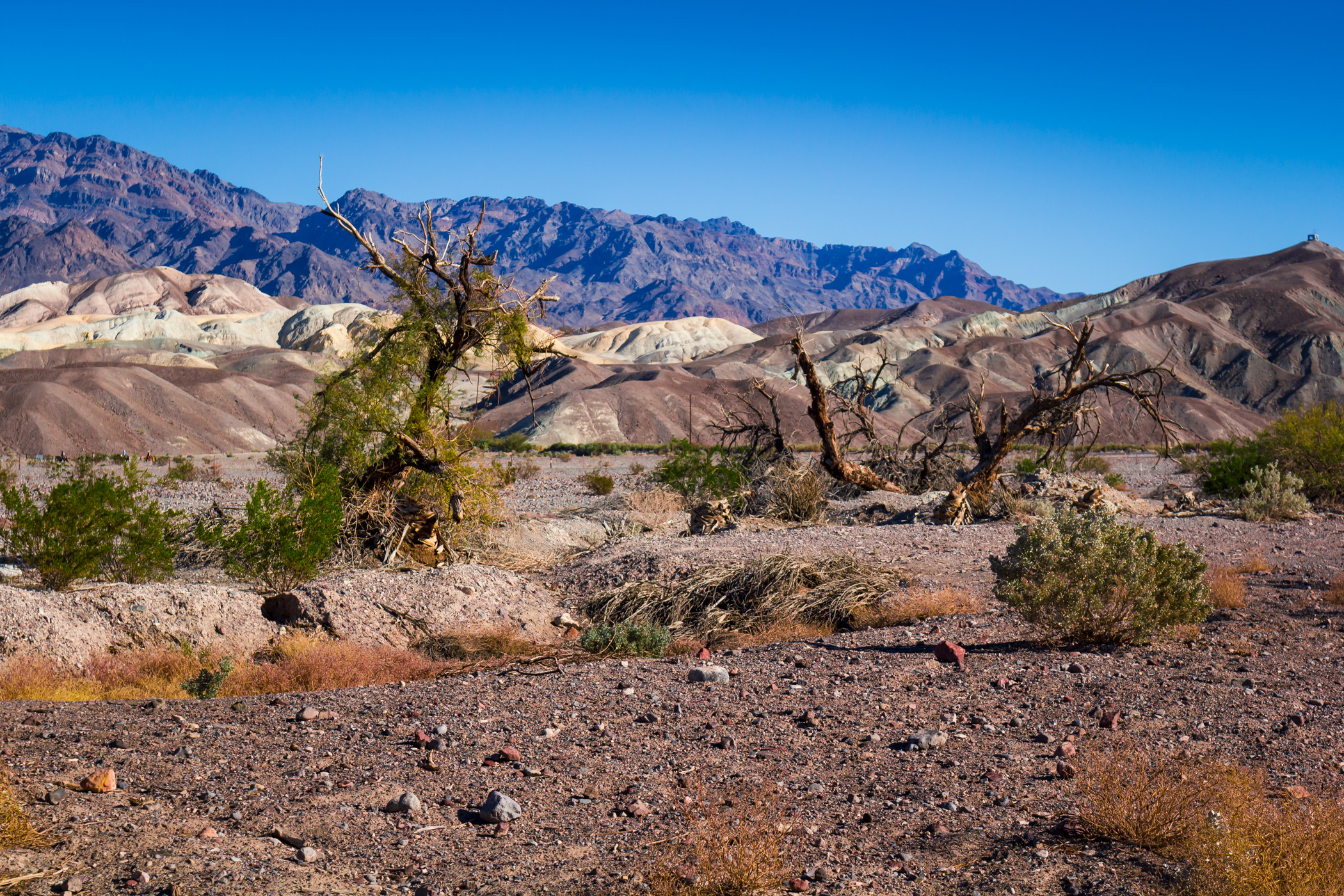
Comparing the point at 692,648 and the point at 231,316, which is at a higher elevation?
the point at 231,316

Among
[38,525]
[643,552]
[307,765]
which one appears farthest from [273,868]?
[643,552]

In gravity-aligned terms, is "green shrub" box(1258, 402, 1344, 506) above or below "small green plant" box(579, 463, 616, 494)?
above

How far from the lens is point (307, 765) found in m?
5.31

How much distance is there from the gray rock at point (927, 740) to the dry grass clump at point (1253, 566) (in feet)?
24.3

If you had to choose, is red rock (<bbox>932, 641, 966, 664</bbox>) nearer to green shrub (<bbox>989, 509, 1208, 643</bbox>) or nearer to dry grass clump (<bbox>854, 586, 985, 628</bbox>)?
green shrub (<bbox>989, 509, 1208, 643</bbox>)

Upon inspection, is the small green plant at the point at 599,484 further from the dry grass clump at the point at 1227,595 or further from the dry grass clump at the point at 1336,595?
the dry grass clump at the point at 1336,595

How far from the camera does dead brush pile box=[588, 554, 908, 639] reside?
9.64 meters

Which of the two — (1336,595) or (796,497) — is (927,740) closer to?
(1336,595)

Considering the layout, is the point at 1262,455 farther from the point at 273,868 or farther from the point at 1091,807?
the point at 273,868

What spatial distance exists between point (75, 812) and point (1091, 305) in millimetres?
125863

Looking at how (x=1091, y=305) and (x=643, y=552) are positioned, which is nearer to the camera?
(x=643, y=552)

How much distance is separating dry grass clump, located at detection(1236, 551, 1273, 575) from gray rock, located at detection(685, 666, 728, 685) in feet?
23.6

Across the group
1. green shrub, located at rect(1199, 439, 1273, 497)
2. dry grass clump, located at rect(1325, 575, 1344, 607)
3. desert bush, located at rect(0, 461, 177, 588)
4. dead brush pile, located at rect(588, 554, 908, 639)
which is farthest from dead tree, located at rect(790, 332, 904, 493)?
desert bush, located at rect(0, 461, 177, 588)

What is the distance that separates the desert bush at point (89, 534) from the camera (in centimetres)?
979
